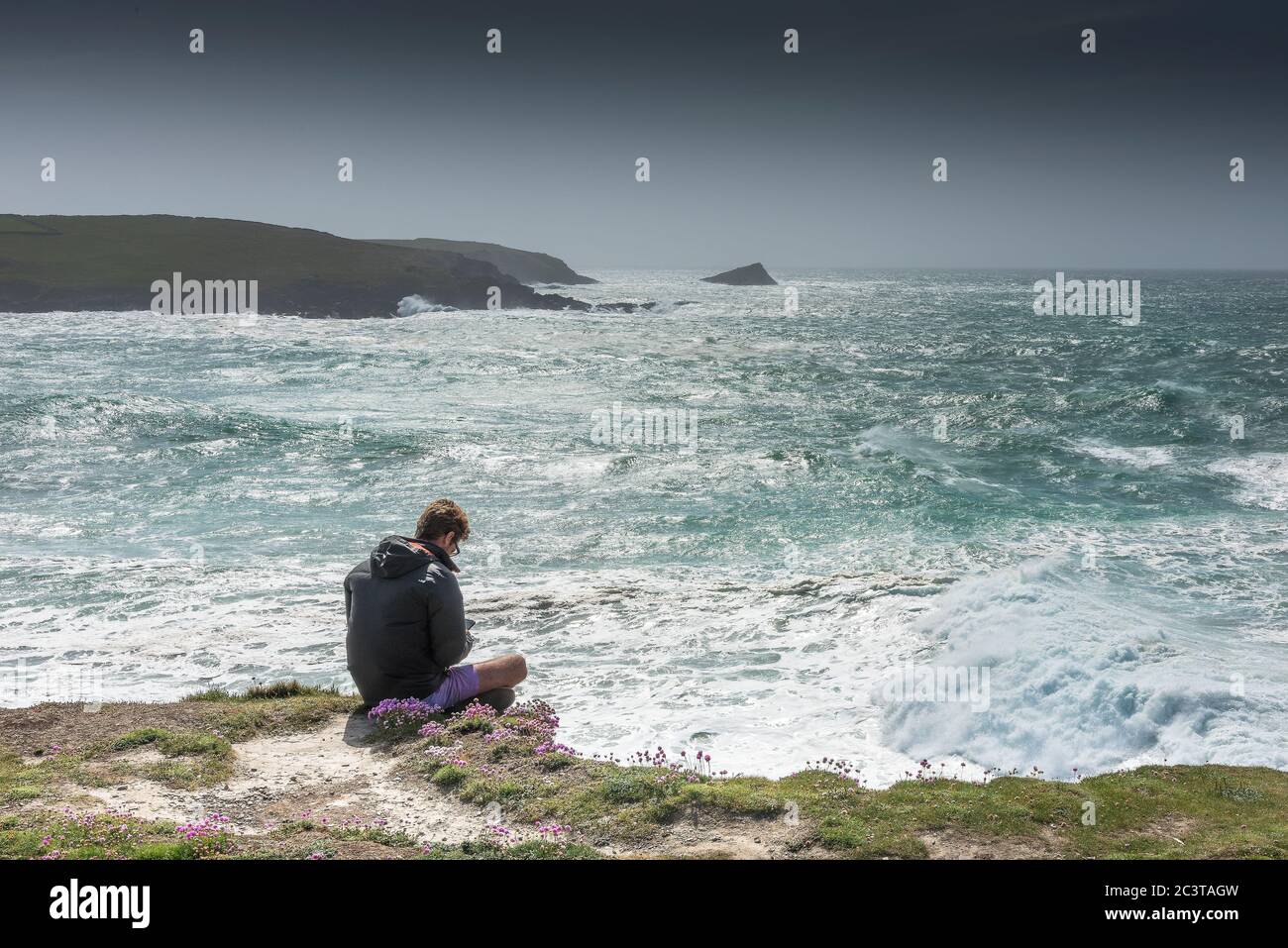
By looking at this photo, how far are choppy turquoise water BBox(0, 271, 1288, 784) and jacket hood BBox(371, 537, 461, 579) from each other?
3.58 meters

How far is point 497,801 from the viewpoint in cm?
819

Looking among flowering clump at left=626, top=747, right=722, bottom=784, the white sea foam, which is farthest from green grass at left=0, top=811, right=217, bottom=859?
the white sea foam

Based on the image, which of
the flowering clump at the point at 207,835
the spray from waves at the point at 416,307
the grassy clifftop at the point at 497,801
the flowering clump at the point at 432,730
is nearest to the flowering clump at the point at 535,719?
the grassy clifftop at the point at 497,801

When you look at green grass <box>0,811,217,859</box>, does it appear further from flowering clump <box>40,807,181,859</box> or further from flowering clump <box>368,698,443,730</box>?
flowering clump <box>368,698,443,730</box>

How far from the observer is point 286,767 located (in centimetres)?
898

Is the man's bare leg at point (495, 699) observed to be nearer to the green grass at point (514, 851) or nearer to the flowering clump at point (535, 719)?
the flowering clump at point (535, 719)

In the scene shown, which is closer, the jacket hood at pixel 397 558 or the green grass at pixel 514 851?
the green grass at pixel 514 851

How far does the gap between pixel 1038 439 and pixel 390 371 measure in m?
36.0

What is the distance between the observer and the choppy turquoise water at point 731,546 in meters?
12.3

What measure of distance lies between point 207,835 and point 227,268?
12905 centimetres

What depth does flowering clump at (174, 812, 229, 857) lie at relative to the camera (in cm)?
669

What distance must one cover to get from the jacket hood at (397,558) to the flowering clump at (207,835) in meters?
2.55

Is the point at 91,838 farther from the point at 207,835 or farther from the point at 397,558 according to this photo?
the point at 397,558
